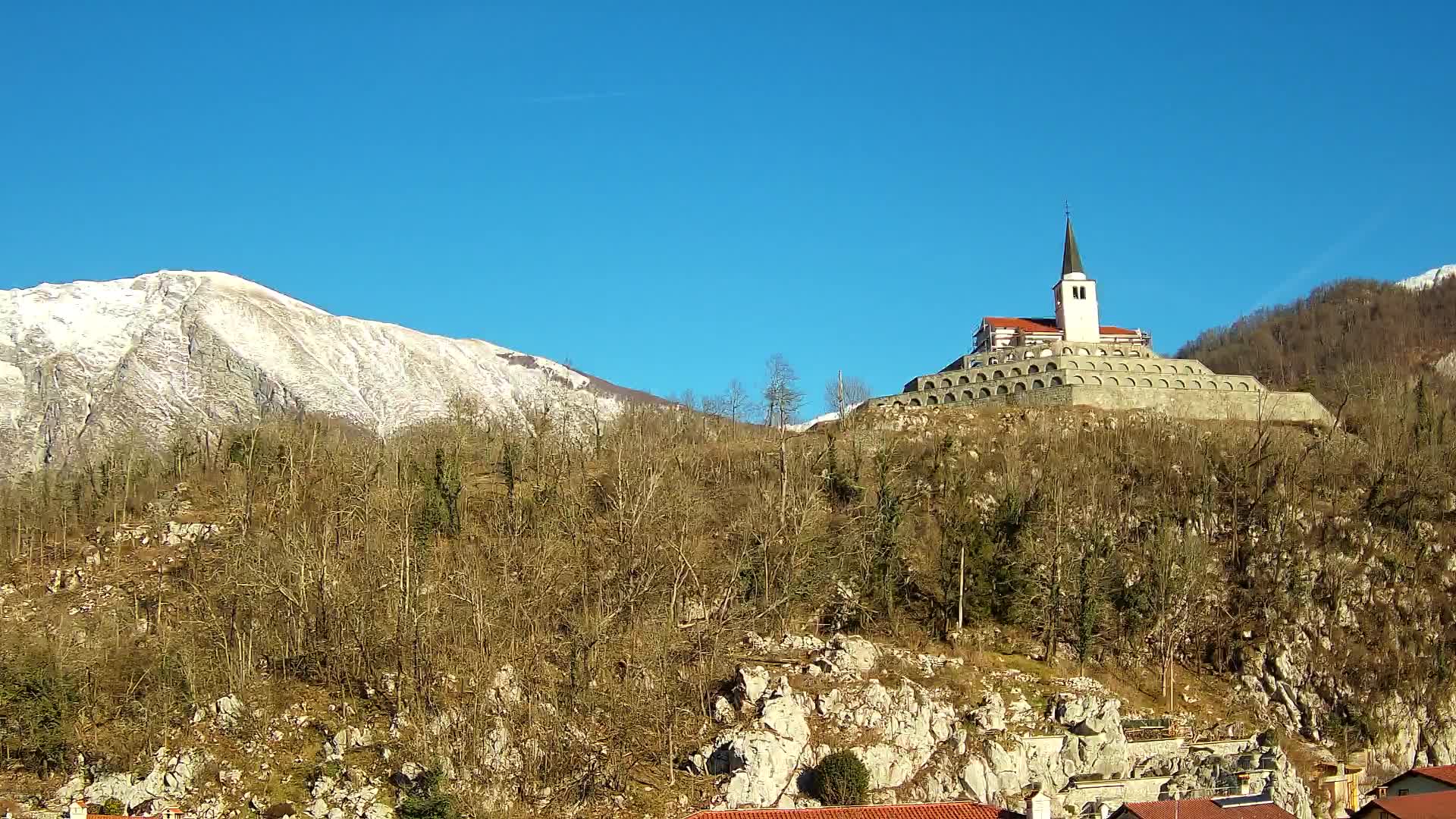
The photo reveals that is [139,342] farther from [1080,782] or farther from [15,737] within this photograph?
[1080,782]

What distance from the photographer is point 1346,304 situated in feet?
574

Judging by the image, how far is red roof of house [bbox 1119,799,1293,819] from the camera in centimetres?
3944

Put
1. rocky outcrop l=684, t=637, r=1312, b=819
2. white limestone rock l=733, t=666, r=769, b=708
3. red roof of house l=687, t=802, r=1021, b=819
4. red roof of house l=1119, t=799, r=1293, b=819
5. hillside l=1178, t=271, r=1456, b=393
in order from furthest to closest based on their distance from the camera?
hillside l=1178, t=271, r=1456, b=393
white limestone rock l=733, t=666, r=769, b=708
rocky outcrop l=684, t=637, r=1312, b=819
red roof of house l=687, t=802, r=1021, b=819
red roof of house l=1119, t=799, r=1293, b=819

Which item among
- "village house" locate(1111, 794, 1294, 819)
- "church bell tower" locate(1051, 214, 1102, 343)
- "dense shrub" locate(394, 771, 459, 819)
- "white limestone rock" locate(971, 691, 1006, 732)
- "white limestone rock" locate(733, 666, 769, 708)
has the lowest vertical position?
"dense shrub" locate(394, 771, 459, 819)

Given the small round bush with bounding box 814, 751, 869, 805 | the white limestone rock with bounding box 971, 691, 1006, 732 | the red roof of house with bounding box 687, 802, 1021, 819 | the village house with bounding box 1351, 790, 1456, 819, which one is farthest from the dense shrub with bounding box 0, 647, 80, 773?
the village house with bounding box 1351, 790, 1456, 819

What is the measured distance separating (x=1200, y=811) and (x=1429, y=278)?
176455 mm

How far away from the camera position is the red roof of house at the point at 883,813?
41.0 m

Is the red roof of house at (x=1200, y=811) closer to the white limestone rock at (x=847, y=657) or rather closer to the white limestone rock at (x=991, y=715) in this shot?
the white limestone rock at (x=991, y=715)

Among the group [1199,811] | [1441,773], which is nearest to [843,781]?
[1199,811]

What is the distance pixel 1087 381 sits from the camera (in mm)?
83125

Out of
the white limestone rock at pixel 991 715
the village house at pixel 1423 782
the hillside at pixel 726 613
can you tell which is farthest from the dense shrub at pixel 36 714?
the village house at pixel 1423 782

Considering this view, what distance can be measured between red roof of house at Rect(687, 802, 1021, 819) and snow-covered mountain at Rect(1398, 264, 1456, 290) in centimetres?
16130

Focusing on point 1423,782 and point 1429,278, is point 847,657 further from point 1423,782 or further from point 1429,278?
point 1429,278

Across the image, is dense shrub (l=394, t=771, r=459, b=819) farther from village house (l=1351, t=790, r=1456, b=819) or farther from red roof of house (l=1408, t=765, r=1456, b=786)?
red roof of house (l=1408, t=765, r=1456, b=786)
